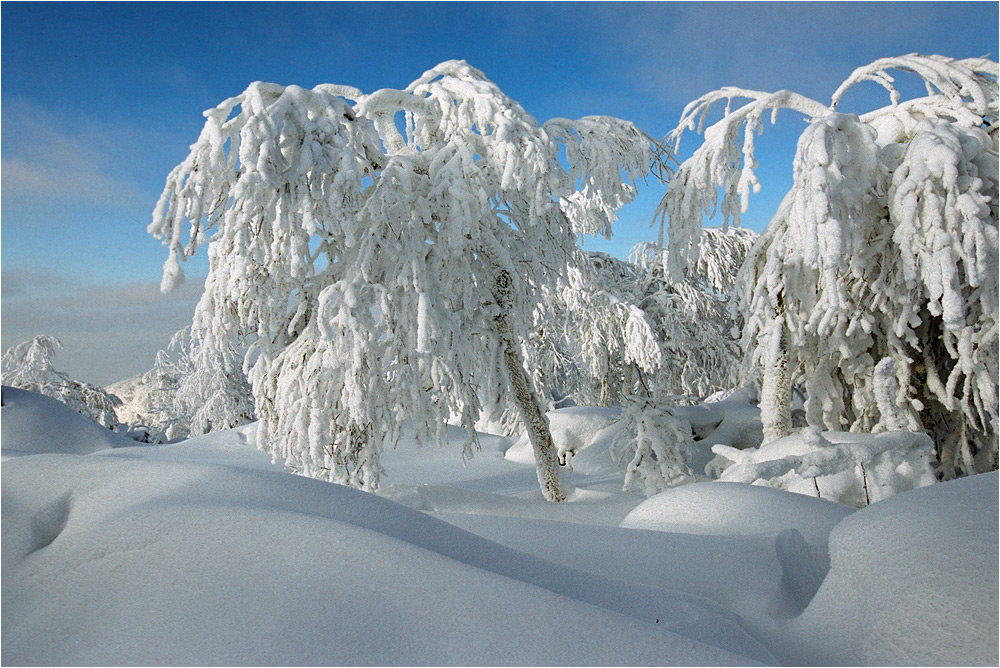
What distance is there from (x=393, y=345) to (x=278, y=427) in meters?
1.42

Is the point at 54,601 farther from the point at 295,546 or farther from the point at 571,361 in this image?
the point at 571,361

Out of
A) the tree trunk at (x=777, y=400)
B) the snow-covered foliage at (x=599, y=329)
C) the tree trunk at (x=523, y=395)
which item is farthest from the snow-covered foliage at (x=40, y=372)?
Answer: the tree trunk at (x=777, y=400)

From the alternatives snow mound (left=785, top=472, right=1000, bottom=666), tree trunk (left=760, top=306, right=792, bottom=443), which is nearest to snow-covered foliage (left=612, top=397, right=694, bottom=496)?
tree trunk (left=760, top=306, right=792, bottom=443)

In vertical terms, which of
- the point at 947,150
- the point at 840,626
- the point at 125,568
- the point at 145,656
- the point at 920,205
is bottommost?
the point at 840,626

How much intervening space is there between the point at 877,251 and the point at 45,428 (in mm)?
11973

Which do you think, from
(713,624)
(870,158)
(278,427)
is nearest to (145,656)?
(713,624)

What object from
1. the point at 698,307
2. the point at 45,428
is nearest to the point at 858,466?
the point at 698,307

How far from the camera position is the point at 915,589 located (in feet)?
5.34

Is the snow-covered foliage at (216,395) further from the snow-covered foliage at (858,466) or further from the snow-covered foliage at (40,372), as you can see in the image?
the snow-covered foliage at (858,466)

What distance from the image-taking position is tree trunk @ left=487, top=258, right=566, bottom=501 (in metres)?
6.25

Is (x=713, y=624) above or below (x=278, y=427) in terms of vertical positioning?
below

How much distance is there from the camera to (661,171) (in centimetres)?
645

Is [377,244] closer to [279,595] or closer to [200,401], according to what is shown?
[279,595]

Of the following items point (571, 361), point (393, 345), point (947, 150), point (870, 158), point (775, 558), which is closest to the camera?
point (775, 558)
